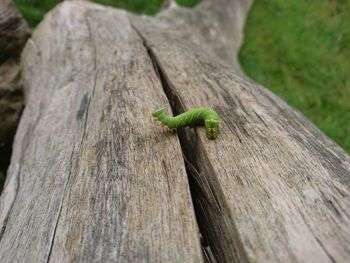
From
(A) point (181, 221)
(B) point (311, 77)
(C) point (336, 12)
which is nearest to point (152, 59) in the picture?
(A) point (181, 221)

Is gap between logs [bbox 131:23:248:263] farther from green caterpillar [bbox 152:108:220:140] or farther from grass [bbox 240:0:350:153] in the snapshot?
grass [bbox 240:0:350:153]

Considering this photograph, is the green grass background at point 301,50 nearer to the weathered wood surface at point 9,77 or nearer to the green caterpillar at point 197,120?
the weathered wood surface at point 9,77

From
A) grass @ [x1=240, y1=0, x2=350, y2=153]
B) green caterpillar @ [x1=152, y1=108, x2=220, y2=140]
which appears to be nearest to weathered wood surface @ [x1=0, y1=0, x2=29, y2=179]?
green caterpillar @ [x1=152, y1=108, x2=220, y2=140]

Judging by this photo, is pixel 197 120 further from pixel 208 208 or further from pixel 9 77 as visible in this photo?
pixel 9 77

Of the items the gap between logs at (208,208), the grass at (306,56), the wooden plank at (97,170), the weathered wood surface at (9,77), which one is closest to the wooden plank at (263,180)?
the gap between logs at (208,208)

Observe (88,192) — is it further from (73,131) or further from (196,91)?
(196,91)

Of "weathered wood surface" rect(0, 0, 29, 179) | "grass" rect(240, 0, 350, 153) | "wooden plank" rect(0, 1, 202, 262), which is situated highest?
"wooden plank" rect(0, 1, 202, 262)

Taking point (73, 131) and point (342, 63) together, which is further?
point (342, 63)
